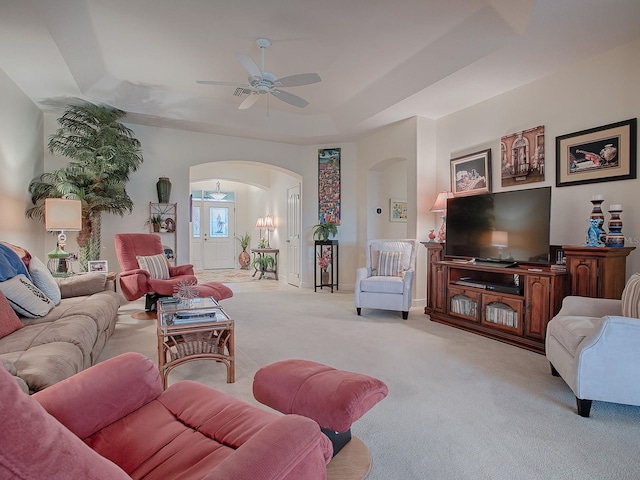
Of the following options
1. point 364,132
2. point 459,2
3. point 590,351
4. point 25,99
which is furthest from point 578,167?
point 25,99

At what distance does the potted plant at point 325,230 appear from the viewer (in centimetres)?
676

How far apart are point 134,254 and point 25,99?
7.58ft

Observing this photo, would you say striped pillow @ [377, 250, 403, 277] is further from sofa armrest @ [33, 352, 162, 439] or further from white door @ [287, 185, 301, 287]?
sofa armrest @ [33, 352, 162, 439]

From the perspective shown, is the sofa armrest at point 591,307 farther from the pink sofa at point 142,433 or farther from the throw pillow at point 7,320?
the throw pillow at point 7,320

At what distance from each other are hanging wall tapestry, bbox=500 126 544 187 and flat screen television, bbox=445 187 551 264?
0.49m

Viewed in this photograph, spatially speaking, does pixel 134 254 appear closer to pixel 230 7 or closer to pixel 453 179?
pixel 230 7

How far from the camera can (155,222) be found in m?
5.87

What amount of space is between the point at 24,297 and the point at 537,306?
4.12 metres

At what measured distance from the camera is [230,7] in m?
3.21

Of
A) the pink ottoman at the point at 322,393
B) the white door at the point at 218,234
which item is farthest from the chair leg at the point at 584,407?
the white door at the point at 218,234

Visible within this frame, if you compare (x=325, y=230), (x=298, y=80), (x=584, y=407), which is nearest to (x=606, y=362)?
(x=584, y=407)

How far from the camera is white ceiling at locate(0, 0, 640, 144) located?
3094 millimetres

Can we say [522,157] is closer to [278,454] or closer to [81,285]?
[278,454]

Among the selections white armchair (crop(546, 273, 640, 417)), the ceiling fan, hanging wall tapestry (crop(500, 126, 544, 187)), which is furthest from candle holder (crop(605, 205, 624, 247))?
the ceiling fan
